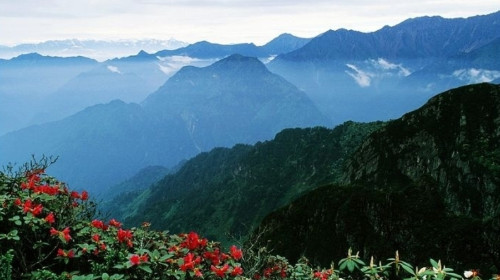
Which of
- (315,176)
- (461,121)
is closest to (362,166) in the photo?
(461,121)

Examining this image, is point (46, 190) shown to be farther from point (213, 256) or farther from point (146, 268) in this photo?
point (213, 256)

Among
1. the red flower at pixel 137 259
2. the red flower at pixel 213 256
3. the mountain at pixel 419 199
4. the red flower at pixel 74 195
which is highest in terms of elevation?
the red flower at pixel 74 195

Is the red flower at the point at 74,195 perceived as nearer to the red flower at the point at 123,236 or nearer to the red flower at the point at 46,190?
the red flower at the point at 46,190

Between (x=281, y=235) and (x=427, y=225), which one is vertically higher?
(x=427, y=225)

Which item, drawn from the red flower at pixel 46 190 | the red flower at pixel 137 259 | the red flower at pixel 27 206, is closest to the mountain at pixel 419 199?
the red flower at pixel 137 259

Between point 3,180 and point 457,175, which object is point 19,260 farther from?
point 457,175

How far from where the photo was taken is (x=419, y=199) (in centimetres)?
4088

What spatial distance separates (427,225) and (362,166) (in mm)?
51467

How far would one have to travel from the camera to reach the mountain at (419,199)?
34312mm

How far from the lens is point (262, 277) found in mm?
10703

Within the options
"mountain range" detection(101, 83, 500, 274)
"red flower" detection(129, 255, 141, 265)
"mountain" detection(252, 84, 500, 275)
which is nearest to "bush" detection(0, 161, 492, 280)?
"red flower" detection(129, 255, 141, 265)

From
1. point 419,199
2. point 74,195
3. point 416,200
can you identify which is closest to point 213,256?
point 74,195

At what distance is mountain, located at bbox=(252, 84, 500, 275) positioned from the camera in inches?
1351

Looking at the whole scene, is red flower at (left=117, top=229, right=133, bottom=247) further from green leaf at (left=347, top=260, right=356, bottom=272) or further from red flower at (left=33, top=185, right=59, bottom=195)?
green leaf at (left=347, top=260, right=356, bottom=272)
